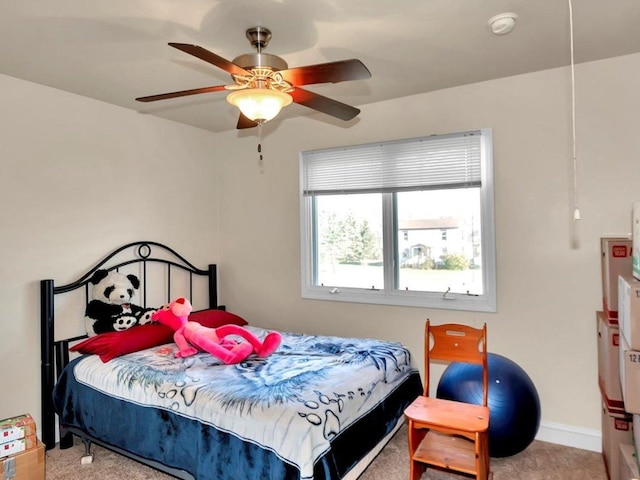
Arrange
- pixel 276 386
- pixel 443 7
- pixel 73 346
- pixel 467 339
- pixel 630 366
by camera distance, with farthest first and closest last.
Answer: pixel 73 346 < pixel 467 339 < pixel 276 386 < pixel 443 7 < pixel 630 366

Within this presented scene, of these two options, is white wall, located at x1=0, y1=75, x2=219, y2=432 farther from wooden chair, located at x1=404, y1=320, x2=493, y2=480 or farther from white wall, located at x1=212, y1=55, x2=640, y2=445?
wooden chair, located at x1=404, y1=320, x2=493, y2=480

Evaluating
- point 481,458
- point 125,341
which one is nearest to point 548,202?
point 481,458

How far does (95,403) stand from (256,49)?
2354 mm

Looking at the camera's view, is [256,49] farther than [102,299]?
No

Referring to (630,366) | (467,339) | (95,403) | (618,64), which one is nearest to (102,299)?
(95,403)

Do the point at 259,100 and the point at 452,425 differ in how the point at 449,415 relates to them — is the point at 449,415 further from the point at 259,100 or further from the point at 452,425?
the point at 259,100

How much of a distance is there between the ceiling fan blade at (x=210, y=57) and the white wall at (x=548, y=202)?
73.4 inches

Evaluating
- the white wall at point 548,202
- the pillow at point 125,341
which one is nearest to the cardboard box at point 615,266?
the white wall at point 548,202

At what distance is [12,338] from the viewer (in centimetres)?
279

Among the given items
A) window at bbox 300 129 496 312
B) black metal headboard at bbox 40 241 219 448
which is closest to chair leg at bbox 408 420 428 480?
window at bbox 300 129 496 312

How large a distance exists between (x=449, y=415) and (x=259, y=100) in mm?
1881

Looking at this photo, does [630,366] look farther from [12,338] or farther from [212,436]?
[12,338]

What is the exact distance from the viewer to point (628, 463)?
2.02 meters

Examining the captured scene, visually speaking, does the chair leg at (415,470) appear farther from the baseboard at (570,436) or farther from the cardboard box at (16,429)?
the cardboard box at (16,429)
